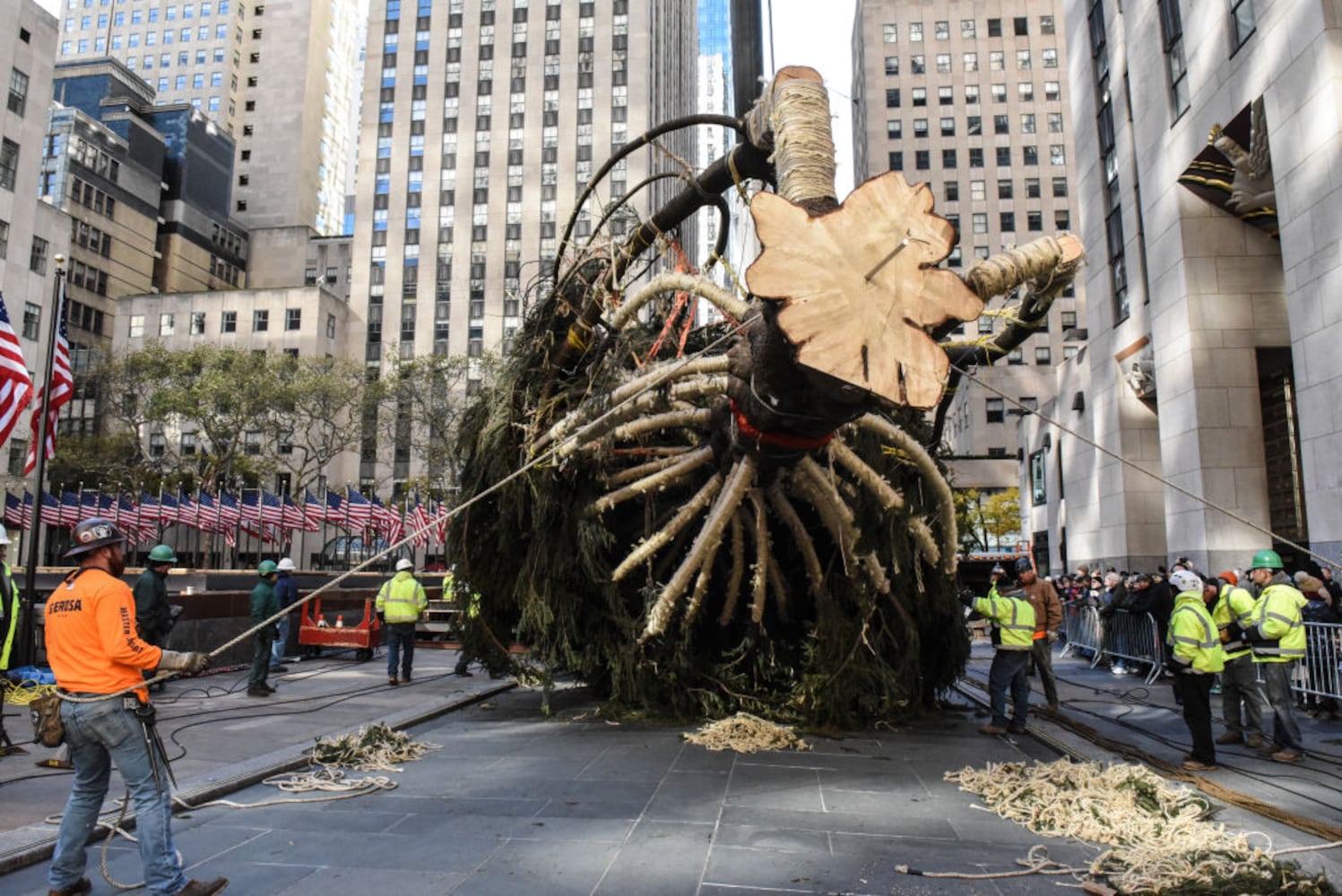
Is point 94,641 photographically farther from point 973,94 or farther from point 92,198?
point 973,94

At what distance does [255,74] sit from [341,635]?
108 metres

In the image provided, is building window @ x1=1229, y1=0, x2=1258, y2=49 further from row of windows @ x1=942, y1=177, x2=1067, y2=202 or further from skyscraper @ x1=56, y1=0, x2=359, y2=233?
skyscraper @ x1=56, y1=0, x2=359, y2=233

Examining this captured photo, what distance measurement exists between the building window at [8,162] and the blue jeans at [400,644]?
44.2 m

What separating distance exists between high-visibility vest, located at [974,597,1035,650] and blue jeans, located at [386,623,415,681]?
8257 millimetres

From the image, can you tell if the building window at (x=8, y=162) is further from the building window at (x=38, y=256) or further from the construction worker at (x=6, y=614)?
the construction worker at (x=6, y=614)

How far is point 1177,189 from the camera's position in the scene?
20.3 meters

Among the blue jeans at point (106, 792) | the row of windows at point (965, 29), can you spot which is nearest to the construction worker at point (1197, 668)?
the blue jeans at point (106, 792)

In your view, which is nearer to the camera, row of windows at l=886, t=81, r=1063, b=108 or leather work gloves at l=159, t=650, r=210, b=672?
leather work gloves at l=159, t=650, r=210, b=672

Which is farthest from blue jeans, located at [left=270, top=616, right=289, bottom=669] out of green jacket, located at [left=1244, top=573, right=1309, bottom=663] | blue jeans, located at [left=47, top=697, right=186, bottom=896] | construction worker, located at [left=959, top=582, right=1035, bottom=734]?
green jacket, located at [left=1244, top=573, right=1309, bottom=663]

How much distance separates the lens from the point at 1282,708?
7.87 meters

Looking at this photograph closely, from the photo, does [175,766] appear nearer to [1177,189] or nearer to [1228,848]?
[1228,848]

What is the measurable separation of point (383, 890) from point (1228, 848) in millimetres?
4425

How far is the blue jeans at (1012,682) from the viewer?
29.1 ft

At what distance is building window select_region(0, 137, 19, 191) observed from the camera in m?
42.5
